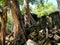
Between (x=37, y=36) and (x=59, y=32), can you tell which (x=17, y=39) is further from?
(x=59, y=32)

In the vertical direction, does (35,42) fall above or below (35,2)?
below

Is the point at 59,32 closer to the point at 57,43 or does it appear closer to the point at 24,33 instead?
the point at 57,43

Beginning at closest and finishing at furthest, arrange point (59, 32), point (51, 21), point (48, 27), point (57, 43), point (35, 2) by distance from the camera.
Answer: point (57, 43) < point (59, 32) < point (48, 27) < point (51, 21) < point (35, 2)

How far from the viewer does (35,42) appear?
8.89 meters

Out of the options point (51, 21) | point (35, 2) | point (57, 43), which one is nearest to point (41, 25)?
point (51, 21)

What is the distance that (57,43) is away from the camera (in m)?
8.41

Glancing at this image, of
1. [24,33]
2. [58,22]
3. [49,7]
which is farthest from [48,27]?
[49,7]

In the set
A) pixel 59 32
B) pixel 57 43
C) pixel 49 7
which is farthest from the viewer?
pixel 49 7

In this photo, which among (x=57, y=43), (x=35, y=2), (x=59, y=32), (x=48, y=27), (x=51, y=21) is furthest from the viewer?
(x=35, y=2)

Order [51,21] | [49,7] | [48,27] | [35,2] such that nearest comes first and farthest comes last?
[48,27] → [51,21] → [35,2] → [49,7]

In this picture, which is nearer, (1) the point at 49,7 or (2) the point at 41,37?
(2) the point at 41,37

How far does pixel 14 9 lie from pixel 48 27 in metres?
1.84

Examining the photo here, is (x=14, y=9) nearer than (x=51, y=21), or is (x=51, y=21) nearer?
(x=14, y=9)

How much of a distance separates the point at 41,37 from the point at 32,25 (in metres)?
1.70
